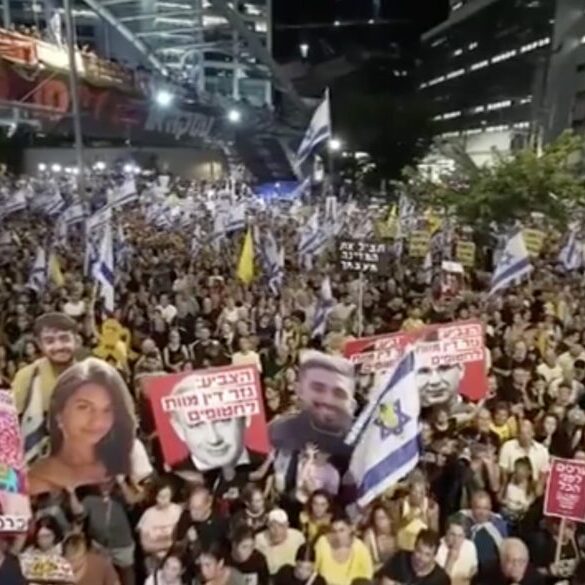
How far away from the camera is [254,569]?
648 centimetres

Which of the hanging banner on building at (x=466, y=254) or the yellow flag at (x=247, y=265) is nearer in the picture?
the yellow flag at (x=247, y=265)

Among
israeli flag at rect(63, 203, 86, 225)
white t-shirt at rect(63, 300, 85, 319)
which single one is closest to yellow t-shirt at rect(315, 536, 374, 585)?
white t-shirt at rect(63, 300, 85, 319)

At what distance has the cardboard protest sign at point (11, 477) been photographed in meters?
5.68

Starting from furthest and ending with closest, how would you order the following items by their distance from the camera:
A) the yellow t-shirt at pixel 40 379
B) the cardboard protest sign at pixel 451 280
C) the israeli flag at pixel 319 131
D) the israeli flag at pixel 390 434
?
the cardboard protest sign at pixel 451 280
the israeli flag at pixel 319 131
the yellow t-shirt at pixel 40 379
the israeli flag at pixel 390 434

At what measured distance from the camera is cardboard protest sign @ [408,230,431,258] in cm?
2083

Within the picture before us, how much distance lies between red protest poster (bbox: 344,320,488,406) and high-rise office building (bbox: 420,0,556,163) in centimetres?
5478

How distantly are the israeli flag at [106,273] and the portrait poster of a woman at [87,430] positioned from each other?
6693 millimetres

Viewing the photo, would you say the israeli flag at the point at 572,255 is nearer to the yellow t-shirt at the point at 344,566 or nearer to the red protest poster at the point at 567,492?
the red protest poster at the point at 567,492

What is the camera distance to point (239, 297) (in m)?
15.5

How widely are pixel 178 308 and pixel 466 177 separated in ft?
49.5

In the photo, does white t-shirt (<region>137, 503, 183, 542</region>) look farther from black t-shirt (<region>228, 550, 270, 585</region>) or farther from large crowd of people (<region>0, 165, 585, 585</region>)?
black t-shirt (<region>228, 550, 270, 585</region>)

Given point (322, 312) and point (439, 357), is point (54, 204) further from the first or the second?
point (439, 357)

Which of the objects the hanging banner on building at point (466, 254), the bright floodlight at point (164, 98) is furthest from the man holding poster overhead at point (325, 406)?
the bright floodlight at point (164, 98)

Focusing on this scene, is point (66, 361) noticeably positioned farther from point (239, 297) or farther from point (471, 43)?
point (471, 43)
